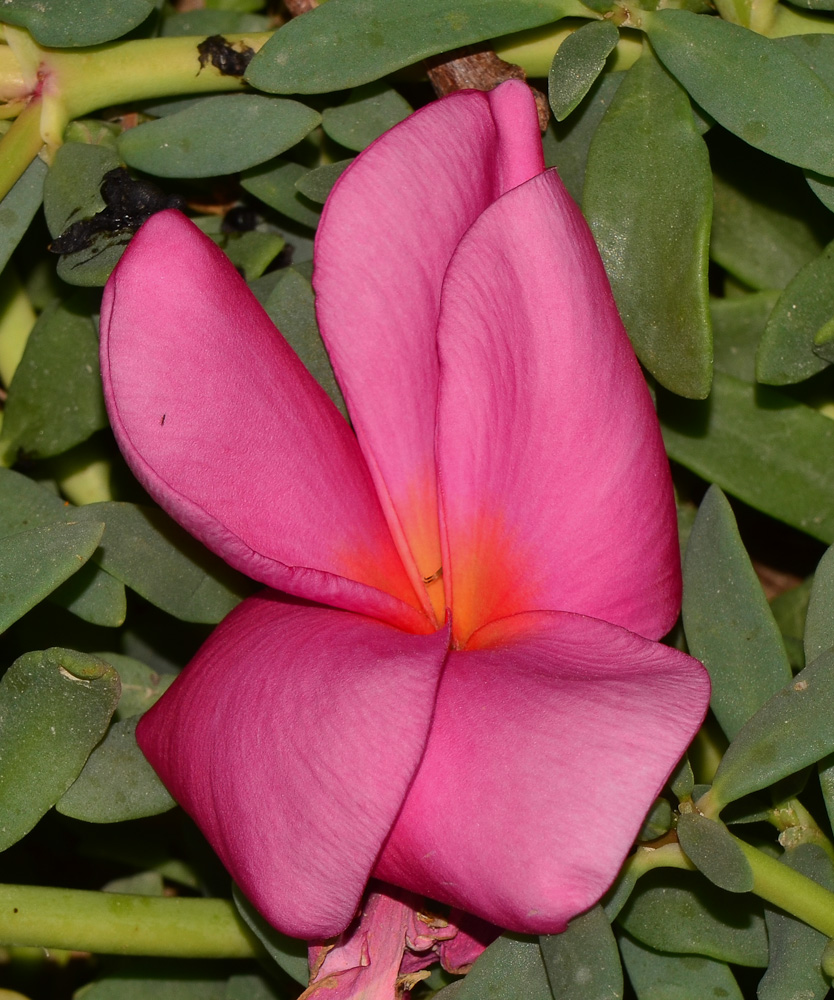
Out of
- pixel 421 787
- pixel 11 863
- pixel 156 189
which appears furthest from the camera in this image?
pixel 11 863

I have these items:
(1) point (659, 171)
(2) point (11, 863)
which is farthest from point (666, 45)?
(2) point (11, 863)

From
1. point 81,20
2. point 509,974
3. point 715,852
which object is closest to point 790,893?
point 715,852

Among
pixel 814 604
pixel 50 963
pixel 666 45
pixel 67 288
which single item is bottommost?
pixel 50 963

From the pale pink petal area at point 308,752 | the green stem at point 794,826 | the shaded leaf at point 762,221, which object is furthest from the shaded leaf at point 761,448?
the pale pink petal area at point 308,752

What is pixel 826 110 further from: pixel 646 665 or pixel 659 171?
pixel 646 665

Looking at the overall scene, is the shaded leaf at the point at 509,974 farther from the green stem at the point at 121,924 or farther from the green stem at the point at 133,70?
the green stem at the point at 133,70

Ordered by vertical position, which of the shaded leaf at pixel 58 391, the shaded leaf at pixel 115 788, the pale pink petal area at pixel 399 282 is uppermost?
the pale pink petal area at pixel 399 282
